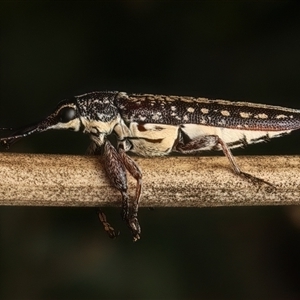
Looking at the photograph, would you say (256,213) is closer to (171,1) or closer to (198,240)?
(198,240)

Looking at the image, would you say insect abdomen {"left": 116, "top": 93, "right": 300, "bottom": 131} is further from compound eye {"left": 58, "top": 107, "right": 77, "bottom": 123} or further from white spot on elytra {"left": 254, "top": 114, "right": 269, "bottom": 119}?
compound eye {"left": 58, "top": 107, "right": 77, "bottom": 123}

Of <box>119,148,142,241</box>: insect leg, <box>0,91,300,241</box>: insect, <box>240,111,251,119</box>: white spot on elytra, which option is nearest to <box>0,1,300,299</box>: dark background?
<box>0,91,300,241</box>: insect

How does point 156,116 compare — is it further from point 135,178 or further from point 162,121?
point 135,178

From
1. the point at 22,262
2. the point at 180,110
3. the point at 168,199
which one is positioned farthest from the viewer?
the point at 22,262

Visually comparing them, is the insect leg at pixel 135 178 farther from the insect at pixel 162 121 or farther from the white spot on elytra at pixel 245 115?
the white spot on elytra at pixel 245 115

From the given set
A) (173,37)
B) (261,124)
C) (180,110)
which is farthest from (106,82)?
(261,124)

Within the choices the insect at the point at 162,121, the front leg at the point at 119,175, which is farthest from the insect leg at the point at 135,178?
the insect at the point at 162,121
